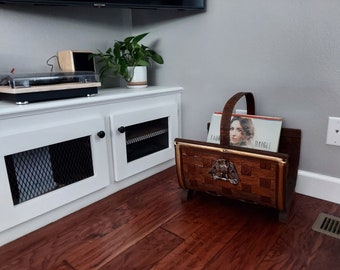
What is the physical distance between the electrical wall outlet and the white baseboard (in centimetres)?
13

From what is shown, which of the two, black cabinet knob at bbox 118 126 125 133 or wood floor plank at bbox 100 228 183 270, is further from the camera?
black cabinet knob at bbox 118 126 125 133

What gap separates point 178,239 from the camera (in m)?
0.78

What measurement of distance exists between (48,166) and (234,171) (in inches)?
23.7

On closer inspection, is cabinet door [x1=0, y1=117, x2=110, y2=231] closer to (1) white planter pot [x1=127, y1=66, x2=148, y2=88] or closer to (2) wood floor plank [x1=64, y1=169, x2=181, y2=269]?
(2) wood floor plank [x1=64, y1=169, x2=181, y2=269]

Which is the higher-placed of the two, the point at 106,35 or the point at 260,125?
the point at 106,35

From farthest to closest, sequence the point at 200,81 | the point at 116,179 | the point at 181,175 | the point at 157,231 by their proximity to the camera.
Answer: the point at 200,81, the point at 116,179, the point at 181,175, the point at 157,231

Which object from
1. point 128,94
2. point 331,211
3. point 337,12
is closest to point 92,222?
point 128,94

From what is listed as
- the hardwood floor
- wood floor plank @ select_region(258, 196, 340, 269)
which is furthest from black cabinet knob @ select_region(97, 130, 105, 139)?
wood floor plank @ select_region(258, 196, 340, 269)

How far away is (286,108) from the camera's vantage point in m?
1.01

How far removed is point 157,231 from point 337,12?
2.87 ft

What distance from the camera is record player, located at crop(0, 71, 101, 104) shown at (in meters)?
0.79

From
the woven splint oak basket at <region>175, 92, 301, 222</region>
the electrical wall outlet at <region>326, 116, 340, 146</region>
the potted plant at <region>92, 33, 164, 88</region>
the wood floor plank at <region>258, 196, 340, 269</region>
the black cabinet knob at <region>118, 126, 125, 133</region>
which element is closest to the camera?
the wood floor plank at <region>258, 196, 340, 269</region>

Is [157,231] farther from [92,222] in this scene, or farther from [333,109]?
[333,109]

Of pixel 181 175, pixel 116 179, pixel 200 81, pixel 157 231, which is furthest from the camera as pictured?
pixel 200 81
